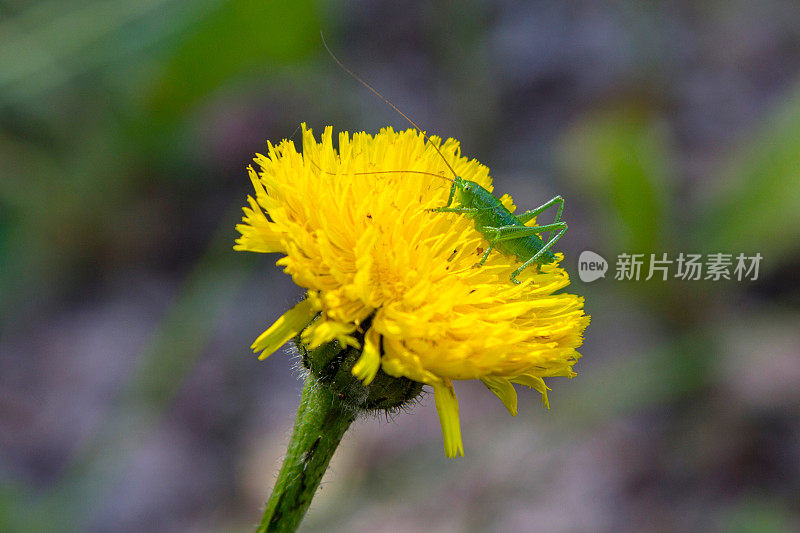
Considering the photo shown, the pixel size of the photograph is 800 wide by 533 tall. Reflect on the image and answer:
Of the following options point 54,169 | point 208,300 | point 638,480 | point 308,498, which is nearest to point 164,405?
point 208,300

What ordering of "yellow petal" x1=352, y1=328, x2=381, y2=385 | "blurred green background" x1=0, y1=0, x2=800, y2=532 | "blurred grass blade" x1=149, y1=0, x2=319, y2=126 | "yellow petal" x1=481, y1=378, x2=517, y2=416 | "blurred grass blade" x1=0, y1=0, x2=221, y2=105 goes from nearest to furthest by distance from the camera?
"yellow petal" x1=352, y1=328, x2=381, y2=385
"yellow petal" x1=481, y1=378, x2=517, y2=416
"blurred grass blade" x1=0, y1=0, x2=221, y2=105
"blurred green background" x1=0, y1=0, x2=800, y2=532
"blurred grass blade" x1=149, y1=0, x2=319, y2=126

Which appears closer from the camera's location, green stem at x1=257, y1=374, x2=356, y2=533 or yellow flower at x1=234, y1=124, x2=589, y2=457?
yellow flower at x1=234, y1=124, x2=589, y2=457

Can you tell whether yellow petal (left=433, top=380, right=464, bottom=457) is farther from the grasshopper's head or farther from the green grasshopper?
the grasshopper's head

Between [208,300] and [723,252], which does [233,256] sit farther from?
[723,252]

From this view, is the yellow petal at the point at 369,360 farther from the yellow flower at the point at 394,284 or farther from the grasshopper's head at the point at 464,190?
the grasshopper's head at the point at 464,190

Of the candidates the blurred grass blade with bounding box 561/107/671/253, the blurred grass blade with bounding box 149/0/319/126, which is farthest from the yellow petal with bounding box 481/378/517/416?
the blurred grass blade with bounding box 149/0/319/126

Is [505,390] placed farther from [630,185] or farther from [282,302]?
[282,302]
